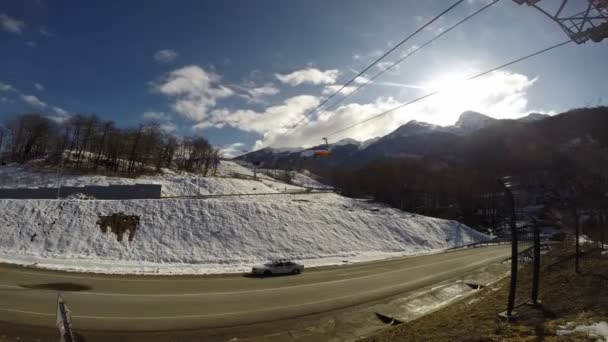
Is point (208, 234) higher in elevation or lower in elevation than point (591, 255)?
lower

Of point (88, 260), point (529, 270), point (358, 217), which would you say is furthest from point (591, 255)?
point (88, 260)

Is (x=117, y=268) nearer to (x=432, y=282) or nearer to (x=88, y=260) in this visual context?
(x=88, y=260)

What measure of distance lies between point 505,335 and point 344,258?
26159mm

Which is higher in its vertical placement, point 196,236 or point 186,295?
point 196,236

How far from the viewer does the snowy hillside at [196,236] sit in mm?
27375

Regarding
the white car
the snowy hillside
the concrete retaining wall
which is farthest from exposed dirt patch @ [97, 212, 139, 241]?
the white car

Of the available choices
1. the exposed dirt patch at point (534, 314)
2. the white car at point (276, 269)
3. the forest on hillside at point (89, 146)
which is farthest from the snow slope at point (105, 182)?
the exposed dirt patch at point (534, 314)

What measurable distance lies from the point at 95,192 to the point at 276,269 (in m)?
27.5

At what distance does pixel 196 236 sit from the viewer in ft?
107

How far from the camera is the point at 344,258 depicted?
34.0m

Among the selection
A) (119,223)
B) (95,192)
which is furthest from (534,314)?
(95,192)

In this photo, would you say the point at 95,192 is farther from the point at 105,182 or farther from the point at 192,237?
the point at 105,182

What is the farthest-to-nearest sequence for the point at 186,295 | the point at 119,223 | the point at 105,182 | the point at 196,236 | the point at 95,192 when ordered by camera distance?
1. the point at 105,182
2. the point at 95,192
3. the point at 196,236
4. the point at 119,223
5. the point at 186,295

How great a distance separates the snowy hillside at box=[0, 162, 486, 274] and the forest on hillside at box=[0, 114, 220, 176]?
37.0 m
